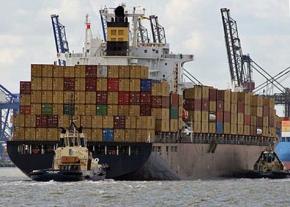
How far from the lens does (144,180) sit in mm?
97875

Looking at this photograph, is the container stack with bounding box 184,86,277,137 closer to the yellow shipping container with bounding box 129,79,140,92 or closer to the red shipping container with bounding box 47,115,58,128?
the yellow shipping container with bounding box 129,79,140,92

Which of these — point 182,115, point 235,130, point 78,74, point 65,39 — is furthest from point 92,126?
point 65,39

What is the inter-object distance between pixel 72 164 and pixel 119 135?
8.05m

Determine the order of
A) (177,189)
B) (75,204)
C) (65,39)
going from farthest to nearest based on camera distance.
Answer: (65,39), (177,189), (75,204)

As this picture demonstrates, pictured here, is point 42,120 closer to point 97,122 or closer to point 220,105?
point 97,122

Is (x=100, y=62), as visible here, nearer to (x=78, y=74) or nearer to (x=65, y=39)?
(x=78, y=74)

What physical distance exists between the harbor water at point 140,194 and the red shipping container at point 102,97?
6344 mm

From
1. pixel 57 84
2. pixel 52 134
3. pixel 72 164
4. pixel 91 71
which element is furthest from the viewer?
pixel 57 84

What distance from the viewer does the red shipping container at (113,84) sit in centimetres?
9662

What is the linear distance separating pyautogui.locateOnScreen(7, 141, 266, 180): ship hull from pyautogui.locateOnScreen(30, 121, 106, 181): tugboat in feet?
14.8

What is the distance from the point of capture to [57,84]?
9712 cm

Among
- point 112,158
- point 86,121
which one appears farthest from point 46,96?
point 112,158

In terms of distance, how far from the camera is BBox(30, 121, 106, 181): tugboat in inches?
3452

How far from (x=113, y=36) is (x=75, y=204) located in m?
36.9
